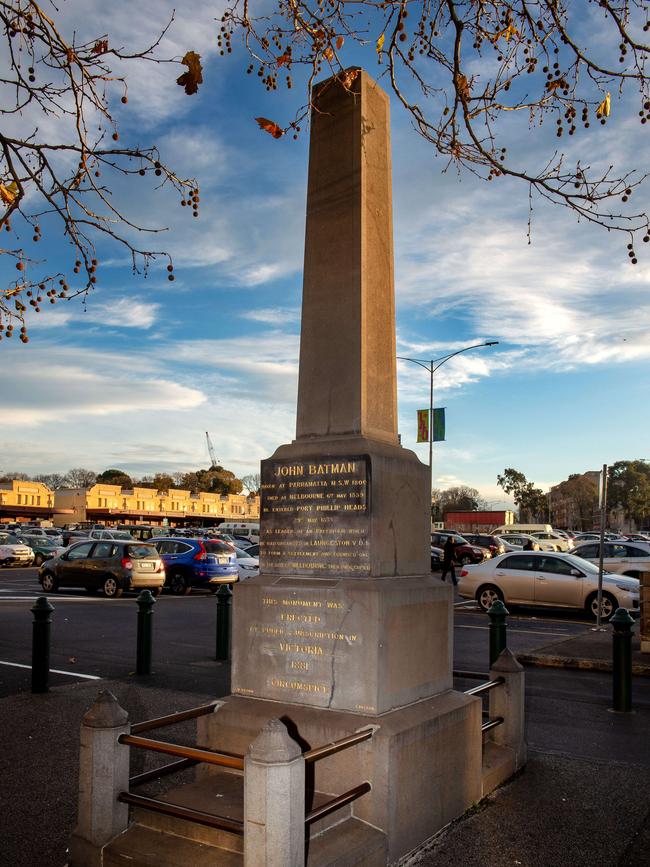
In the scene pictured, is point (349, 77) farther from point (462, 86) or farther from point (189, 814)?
point (189, 814)

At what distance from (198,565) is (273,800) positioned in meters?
21.1

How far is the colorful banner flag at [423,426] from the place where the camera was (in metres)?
33.8

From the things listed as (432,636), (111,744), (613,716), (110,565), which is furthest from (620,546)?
(111,744)

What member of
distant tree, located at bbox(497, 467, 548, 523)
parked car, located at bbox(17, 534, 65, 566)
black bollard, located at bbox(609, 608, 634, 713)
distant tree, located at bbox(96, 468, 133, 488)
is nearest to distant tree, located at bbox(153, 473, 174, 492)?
distant tree, located at bbox(96, 468, 133, 488)

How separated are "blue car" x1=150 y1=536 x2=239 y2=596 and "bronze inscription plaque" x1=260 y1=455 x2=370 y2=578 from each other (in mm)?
19168

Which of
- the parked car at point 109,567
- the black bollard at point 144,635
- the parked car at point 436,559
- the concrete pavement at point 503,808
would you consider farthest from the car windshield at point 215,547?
the concrete pavement at point 503,808

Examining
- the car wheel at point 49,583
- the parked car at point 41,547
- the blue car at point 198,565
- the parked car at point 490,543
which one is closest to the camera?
the car wheel at point 49,583

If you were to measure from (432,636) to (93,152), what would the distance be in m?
4.47

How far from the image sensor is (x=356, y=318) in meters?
5.20

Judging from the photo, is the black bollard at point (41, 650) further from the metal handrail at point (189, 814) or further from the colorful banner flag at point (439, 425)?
the colorful banner flag at point (439, 425)

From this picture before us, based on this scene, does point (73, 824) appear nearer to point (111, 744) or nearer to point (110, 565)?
point (111, 744)

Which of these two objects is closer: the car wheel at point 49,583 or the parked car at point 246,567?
the car wheel at point 49,583

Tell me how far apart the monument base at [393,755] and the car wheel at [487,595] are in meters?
14.1

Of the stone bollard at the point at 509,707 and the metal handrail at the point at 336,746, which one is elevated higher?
the metal handrail at the point at 336,746
